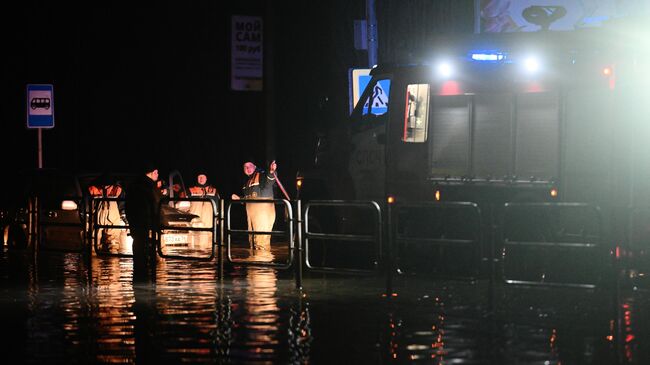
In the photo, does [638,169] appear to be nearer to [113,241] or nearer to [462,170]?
[462,170]

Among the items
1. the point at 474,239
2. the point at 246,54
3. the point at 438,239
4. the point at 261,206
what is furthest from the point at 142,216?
the point at 246,54

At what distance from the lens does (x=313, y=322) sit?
1355cm

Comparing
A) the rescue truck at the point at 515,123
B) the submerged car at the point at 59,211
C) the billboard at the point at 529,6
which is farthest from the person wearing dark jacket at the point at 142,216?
the billboard at the point at 529,6

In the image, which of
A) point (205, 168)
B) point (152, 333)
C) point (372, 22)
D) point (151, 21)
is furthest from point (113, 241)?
point (151, 21)

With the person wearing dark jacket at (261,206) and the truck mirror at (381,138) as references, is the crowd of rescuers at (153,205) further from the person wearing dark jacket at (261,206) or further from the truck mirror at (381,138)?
the truck mirror at (381,138)

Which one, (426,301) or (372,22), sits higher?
(372,22)

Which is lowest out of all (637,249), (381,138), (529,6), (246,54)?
(637,249)

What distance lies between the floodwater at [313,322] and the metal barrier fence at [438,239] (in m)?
0.35

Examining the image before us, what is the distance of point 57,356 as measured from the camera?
11.2m

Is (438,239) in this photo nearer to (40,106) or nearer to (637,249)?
(637,249)

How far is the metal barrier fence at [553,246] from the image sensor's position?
14734 millimetres

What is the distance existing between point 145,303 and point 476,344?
16.4ft

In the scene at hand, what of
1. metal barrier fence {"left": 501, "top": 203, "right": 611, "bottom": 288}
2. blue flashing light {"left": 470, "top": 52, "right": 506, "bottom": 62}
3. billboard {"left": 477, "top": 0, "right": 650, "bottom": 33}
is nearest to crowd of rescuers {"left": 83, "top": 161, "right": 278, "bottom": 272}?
blue flashing light {"left": 470, "top": 52, "right": 506, "bottom": 62}

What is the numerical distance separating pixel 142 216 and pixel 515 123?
534 centimetres
